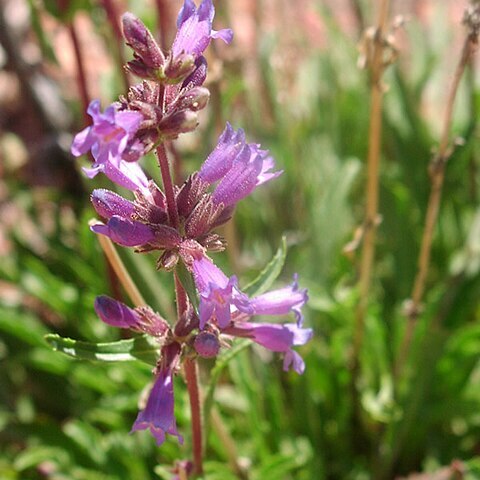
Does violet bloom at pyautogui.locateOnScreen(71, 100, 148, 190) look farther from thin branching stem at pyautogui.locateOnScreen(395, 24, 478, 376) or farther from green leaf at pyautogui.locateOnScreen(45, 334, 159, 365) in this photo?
thin branching stem at pyautogui.locateOnScreen(395, 24, 478, 376)

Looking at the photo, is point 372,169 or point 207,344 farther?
point 372,169

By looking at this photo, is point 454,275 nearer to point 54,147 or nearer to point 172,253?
point 172,253

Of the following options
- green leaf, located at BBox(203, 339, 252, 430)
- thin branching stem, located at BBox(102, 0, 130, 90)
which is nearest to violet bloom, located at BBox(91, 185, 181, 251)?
green leaf, located at BBox(203, 339, 252, 430)

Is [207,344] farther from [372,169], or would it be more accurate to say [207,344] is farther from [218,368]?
[372,169]

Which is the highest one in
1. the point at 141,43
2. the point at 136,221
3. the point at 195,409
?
the point at 141,43

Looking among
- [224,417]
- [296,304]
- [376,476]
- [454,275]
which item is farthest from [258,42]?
[296,304]

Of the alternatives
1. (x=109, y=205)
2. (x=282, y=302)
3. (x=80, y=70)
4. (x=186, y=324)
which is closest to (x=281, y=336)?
(x=282, y=302)
